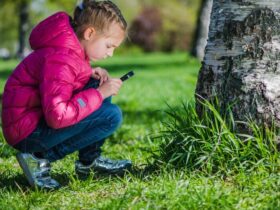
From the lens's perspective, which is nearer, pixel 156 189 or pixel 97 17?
pixel 156 189

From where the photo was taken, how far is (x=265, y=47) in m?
3.65

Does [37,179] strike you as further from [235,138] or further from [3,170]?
[235,138]

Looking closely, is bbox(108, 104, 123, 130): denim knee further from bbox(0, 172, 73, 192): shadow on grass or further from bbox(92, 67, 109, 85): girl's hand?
bbox(0, 172, 73, 192): shadow on grass

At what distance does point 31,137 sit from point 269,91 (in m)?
1.45

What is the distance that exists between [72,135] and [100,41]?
60 centimetres

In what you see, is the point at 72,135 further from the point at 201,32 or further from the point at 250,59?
the point at 201,32

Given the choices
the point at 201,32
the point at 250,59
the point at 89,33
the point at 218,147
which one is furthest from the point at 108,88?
the point at 201,32

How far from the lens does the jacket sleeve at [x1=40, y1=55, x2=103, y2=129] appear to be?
3.38 meters

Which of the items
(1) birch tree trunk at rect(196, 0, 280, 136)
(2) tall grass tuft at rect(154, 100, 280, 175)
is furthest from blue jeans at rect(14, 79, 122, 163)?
(1) birch tree trunk at rect(196, 0, 280, 136)

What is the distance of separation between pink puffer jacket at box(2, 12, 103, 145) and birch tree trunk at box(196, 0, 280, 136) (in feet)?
2.67

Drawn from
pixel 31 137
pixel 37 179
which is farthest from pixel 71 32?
pixel 37 179

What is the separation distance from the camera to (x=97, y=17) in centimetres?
367

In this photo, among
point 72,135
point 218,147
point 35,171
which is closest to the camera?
point 218,147

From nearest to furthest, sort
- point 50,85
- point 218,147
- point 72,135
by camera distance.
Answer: point 50,85, point 218,147, point 72,135
